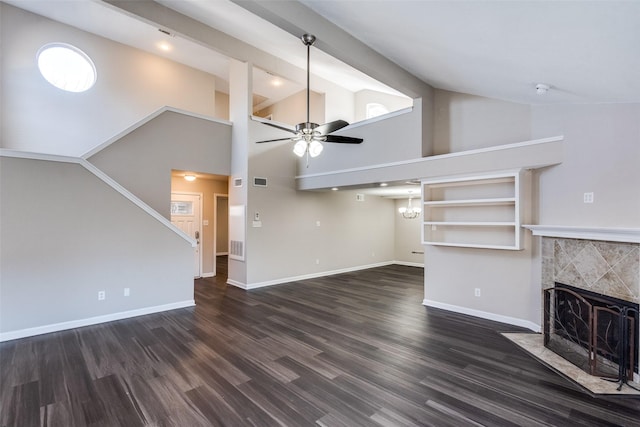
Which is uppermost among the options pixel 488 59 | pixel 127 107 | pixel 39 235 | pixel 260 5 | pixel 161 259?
A: pixel 127 107

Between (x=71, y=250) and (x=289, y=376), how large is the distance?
362 centimetres

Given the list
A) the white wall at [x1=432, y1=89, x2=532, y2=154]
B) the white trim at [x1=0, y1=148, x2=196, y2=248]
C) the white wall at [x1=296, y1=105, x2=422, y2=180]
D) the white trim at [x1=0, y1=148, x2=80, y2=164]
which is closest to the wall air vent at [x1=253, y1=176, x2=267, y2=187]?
the white wall at [x1=296, y1=105, x2=422, y2=180]

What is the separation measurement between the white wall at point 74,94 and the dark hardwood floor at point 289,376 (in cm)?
451

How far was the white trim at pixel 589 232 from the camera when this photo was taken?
285cm

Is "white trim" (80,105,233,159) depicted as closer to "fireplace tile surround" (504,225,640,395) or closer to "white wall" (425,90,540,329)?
"white wall" (425,90,540,329)

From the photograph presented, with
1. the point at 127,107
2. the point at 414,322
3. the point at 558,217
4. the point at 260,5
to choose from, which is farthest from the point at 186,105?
the point at 558,217

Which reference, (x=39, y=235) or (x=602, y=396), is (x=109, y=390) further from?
(x=602, y=396)

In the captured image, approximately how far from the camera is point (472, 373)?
9.59 ft

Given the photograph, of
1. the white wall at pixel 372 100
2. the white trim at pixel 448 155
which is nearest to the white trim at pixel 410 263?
the white trim at pixel 448 155

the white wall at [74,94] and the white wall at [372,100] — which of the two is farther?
the white wall at [372,100]

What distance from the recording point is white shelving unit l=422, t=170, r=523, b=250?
13.8 ft

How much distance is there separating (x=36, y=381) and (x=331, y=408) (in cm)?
282

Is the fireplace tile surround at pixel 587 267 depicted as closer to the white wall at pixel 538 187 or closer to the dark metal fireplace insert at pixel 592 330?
the dark metal fireplace insert at pixel 592 330

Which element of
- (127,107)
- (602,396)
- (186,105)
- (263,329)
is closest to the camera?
(602,396)
